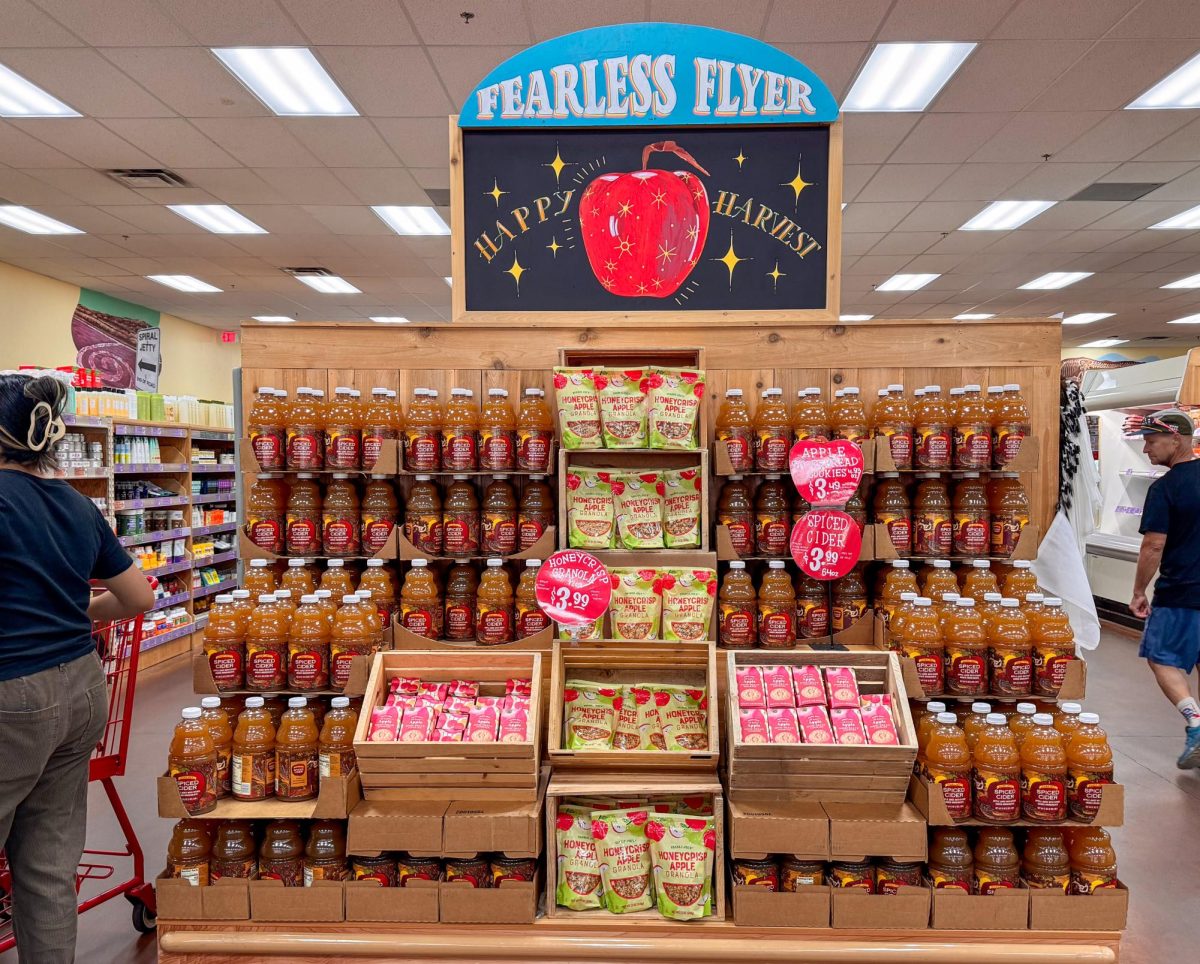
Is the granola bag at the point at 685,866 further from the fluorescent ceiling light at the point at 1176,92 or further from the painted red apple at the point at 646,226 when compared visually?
the fluorescent ceiling light at the point at 1176,92

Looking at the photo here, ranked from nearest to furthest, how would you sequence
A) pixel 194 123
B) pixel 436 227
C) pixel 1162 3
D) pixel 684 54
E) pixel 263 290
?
pixel 684 54, pixel 1162 3, pixel 194 123, pixel 436 227, pixel 263 290

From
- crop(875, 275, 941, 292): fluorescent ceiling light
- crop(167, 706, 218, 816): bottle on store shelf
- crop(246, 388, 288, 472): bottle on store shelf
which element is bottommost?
crop(167, 706, 218, 816): bottle on store shelf

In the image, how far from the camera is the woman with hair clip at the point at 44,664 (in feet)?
6.38

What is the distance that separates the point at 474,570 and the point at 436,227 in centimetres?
648

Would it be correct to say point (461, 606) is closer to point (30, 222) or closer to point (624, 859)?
point (624, 859)

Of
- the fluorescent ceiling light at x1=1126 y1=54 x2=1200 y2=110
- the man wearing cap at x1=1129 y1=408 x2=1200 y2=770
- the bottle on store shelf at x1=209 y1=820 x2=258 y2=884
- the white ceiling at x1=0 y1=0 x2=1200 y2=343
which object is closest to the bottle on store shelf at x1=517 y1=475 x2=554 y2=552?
the bottle on store shelf at x1=209 y1=820 x2=258 y2=884

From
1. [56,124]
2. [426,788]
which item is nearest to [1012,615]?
[426,788]

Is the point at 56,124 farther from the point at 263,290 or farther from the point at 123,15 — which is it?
the point at 263,290

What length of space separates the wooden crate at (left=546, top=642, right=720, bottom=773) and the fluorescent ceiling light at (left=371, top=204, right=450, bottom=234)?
637 cm

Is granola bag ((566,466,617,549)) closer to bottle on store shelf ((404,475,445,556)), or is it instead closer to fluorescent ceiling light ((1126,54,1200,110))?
bottle on store shelf ((404,475,445,556))

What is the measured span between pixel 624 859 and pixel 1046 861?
127cm

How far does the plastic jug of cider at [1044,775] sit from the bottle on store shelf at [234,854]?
239cm

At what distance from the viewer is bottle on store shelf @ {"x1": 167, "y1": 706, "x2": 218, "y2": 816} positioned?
2400 millimetres

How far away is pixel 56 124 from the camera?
584 cm
